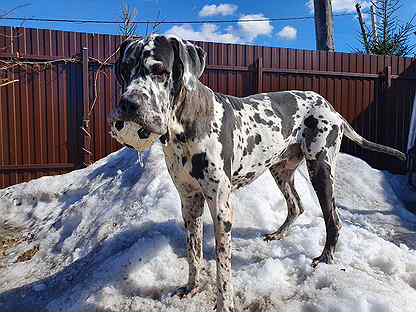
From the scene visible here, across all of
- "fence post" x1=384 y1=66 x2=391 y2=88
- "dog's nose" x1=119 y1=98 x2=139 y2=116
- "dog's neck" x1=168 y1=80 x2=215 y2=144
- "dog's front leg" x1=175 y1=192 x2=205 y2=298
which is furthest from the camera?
"fence post" x1=384 y1=66 x2=391 y2=88

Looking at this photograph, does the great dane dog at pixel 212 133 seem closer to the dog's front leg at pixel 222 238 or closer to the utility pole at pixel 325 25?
the dog's front leg at pixel 222 238

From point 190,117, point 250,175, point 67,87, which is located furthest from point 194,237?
point 67,87

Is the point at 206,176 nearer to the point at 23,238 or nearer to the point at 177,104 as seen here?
the point at 177,104

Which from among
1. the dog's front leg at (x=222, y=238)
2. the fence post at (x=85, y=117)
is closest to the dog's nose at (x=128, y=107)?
the dog's front leg at (x=222, y=238)

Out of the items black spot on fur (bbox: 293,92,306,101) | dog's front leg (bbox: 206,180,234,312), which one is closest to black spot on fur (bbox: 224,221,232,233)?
dog's front leg (bbox: 206,180,234,312)

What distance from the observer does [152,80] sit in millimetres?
2158

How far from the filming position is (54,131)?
6.82 meters

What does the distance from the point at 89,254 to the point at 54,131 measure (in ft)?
12.0

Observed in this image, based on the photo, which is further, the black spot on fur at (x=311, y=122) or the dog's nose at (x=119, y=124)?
the black spot on fur at (x=311, y=122)

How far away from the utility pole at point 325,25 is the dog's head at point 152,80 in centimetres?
944

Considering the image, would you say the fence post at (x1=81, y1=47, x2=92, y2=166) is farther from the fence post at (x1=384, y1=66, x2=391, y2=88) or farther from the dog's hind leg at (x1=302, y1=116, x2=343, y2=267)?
the fence post at (x1=384, y1=66, x2=391, y2=88)

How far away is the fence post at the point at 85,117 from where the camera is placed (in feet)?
22.4

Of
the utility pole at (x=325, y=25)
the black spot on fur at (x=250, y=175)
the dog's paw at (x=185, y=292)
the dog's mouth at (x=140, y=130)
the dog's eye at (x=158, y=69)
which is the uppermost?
the utility pole at (x=325, y=25)

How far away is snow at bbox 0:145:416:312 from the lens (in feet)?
9.34
